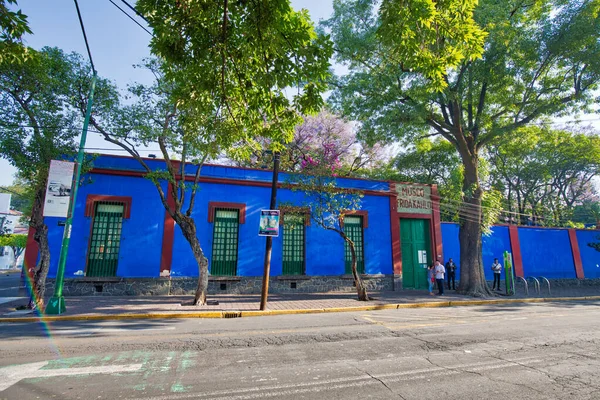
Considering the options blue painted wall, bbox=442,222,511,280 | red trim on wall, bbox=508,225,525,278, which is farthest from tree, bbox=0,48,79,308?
red trim on wall, bbox=508,225,525,278

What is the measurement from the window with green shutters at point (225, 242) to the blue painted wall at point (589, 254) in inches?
925

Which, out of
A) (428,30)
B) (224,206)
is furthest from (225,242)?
(428,30)

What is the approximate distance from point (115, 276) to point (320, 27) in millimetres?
15177

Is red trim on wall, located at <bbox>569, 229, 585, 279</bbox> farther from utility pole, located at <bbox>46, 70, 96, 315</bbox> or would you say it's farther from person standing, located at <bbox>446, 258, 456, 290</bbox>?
utility pole, located at <bbox>46, 70, 96, 315</bbox>

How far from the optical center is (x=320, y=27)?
53.5 feet

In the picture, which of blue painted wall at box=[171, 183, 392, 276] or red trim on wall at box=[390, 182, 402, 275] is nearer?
blue painted wall at box=[171, 183, 392, 276]

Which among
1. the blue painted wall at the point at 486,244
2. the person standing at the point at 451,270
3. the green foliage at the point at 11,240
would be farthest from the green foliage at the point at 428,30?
the green foliage at the point at 11,240

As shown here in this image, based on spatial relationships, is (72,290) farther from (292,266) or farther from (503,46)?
(503,46)

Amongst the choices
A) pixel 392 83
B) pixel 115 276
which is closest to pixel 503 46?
pixel 392 83

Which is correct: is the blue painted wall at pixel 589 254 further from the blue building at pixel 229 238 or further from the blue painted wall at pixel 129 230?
the blue painted wall at pixel 129 230

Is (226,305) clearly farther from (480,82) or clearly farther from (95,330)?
(480,82)

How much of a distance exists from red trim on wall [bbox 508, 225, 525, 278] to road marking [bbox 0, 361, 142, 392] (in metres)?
22.1

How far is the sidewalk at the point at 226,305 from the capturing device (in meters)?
8.96

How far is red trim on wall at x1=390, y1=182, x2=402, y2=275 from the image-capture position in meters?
16.3
